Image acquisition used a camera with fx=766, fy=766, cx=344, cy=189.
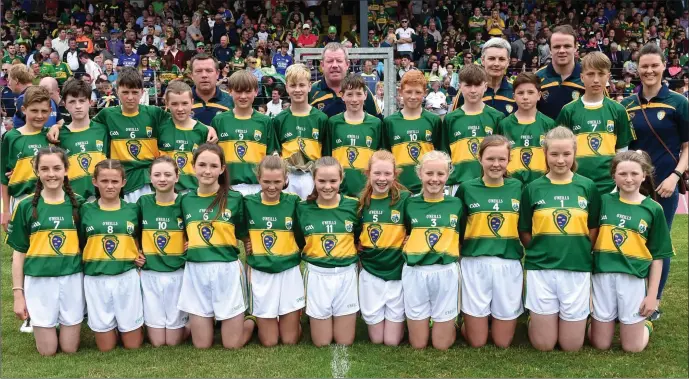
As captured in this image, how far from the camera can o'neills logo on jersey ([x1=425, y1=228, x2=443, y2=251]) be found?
17.0ft

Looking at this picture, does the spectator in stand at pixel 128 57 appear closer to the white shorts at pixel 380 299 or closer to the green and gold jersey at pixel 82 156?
the green and gold jersey at pixel 82 156

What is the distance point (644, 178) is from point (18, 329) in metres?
4.77

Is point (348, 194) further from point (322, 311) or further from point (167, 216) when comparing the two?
point (167, 216)

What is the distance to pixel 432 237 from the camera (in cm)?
518

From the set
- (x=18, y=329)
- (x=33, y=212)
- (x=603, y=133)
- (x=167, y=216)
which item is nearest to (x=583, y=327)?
(x=603, y=133)

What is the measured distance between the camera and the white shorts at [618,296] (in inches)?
201

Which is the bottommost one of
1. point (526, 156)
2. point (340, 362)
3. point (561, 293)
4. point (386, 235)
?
point (340, 362)

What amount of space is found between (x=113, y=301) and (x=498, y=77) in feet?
11.2

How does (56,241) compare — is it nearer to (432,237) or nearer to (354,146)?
(354,146)

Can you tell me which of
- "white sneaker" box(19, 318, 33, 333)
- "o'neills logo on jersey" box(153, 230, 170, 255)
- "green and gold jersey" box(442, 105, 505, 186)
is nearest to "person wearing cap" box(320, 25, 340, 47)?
"green and gold jersey" box(442, 105, 505, 186)

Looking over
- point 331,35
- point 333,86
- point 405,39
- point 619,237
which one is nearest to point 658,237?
point 619,237

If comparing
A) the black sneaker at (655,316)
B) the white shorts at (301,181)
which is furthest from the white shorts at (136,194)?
the black sneaker at (655,316)

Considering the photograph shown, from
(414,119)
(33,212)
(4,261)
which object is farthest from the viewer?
(4,261)

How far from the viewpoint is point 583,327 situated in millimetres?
5195
